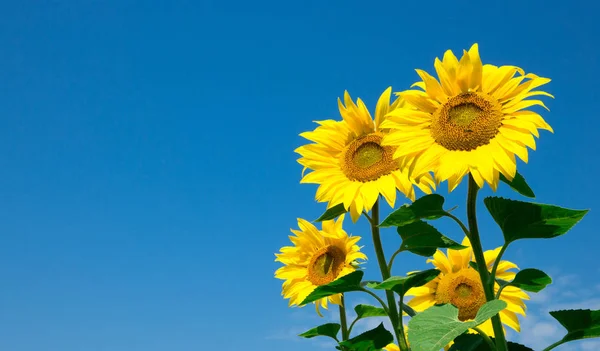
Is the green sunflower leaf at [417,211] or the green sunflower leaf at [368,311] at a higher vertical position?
the green sunflower leaf at [368,311]

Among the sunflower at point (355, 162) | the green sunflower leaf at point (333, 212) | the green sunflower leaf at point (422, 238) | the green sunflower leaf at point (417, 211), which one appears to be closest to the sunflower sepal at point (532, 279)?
the green sunflower leaf at point (422, 238)

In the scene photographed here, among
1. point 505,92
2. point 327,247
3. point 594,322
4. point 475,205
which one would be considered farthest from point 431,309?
point 327,247

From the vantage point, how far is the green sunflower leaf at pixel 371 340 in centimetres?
429

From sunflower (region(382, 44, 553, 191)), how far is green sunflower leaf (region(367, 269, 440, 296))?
56cm

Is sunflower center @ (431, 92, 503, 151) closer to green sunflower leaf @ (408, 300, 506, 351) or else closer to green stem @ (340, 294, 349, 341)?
Answer: green sunflower leaf @ (408, 300, 506, 351)

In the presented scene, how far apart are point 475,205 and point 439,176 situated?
0.25 metres

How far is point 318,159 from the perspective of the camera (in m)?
4.79

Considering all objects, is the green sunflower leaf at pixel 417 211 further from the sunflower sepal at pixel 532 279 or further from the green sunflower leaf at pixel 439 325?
the sunflower sepal at pixel 532 279

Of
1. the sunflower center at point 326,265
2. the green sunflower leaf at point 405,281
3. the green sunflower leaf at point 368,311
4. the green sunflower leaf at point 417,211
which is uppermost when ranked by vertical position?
the sunflower center at point 326,265

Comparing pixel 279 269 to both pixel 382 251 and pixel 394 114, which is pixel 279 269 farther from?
pixel 394 114

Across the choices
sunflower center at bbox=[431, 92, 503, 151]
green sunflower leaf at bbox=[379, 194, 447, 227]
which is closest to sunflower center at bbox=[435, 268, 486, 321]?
green sunflower leaf at bbox=[379, 194, 447, 227]

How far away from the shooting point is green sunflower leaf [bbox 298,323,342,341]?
5105mm

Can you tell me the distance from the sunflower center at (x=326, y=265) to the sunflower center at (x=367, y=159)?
1.19 metres

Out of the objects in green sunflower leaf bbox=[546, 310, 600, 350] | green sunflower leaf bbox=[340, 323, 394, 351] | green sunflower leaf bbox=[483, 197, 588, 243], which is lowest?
green sunflower leaf bbox=[546, 310, 600, 350]
